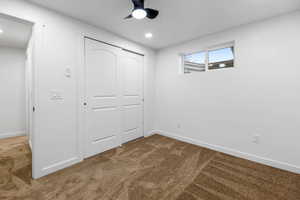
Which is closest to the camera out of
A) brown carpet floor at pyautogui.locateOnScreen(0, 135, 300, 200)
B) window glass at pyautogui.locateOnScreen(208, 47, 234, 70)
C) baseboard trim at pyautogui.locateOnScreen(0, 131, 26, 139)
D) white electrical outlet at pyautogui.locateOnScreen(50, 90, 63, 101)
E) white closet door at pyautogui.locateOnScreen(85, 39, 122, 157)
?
brown carpet floor at pyautogui.locateOnScreen(0, 135, 300, 200)

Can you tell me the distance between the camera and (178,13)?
2086mm

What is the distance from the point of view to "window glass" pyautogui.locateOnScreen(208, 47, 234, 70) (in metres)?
2.69

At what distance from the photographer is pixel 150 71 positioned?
3.74 m

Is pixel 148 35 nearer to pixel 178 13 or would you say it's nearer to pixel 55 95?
pixel 178 13

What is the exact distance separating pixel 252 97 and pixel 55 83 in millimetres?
3498

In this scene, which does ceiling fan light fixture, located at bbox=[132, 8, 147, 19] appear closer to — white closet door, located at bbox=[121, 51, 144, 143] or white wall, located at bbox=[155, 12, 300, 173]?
white closet door, located at bbox=[121, 51, 144, 143]

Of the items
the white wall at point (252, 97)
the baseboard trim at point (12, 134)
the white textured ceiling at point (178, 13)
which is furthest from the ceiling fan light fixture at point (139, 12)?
the baseboard trim at point (12, 134)

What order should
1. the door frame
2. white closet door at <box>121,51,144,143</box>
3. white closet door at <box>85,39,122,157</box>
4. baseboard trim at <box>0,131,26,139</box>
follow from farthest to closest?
baseboard trim at <box>0,131,26,139</box> < white closet door at <box>121,51,144,143</box> < white closet door at <box>85,39,122,157</box> < the door frame

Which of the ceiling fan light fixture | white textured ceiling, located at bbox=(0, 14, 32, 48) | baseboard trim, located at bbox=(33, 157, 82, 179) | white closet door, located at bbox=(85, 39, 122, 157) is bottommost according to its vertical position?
baseboard trim, located at bbox=(33, 157, 82, 179)

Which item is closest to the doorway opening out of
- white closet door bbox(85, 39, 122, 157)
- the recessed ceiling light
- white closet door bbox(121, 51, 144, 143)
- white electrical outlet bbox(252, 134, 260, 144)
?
white closet door bbox(85, 39, 122, 157)

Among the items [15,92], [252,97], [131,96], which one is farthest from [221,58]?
[15,92]

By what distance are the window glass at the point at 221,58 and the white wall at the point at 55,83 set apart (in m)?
2.63

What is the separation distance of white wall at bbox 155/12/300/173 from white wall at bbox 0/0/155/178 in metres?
2.46

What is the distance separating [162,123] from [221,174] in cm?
204
